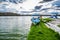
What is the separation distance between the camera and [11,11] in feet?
53.4

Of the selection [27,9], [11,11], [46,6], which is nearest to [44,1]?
[46,6]

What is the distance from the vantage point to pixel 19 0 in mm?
16719

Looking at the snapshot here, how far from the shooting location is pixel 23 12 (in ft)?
54.0

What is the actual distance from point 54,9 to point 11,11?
3269 mm

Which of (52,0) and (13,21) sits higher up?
(52,0)

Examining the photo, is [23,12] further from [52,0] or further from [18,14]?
[52,0]

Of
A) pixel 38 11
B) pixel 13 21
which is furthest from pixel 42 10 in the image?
pixel 13 21

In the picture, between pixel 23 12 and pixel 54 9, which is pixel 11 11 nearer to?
pixel 23 12

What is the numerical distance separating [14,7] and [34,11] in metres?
1.71

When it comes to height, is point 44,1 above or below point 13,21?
above

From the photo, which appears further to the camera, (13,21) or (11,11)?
(13,21)

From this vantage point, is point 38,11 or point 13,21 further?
point 13,21

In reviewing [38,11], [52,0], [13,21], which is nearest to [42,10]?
[38,11]

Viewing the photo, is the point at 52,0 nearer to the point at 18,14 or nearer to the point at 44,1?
the point at 44,1
